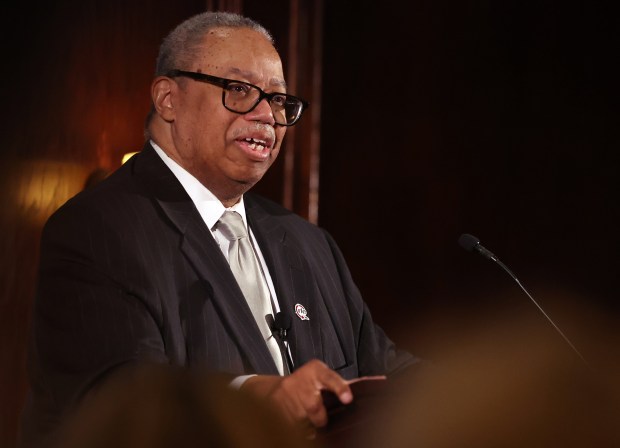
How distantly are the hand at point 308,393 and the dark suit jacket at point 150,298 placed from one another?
39 cm

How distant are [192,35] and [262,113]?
0.29 metres

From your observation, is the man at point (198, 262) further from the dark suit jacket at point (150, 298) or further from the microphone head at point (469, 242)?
the microphone head at point (469, 242)

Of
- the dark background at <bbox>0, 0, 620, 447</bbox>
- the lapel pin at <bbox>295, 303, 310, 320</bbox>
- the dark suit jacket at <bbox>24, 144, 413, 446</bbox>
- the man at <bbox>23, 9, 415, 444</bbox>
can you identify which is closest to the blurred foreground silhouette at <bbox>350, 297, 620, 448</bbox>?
the man at <bbox>23, 9, 415, 444</bbox>

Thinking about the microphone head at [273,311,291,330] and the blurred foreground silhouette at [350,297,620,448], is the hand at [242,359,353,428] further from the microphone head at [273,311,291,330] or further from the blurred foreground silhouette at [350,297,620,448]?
the microphone head at [273,311,291,330]

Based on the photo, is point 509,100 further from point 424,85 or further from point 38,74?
point 38,74

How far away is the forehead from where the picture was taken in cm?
224

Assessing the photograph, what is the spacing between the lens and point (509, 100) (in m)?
3.71

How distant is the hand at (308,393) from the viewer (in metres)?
1.34

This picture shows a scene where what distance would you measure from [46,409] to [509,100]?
256 centimetres

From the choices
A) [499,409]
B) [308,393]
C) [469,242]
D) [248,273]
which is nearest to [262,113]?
[248,273]

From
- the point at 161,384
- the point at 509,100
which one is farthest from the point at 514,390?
the point at 509,100

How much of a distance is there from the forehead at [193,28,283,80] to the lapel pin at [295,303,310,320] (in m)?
0.62

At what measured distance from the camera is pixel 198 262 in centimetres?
202

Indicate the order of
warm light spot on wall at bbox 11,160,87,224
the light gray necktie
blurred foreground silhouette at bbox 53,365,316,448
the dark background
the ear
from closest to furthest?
1. blurred foreground silhouette at bbox 53,365,316,448
2. the light gray necktie
3. the ear
4. warm light spot on wall at bbox 11,160,87,224
5. the dark background
